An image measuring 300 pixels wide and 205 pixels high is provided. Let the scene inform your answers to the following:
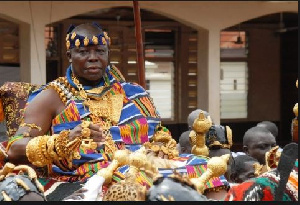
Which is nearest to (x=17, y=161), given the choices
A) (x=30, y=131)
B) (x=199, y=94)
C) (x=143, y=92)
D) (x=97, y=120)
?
(x=30, y=131)

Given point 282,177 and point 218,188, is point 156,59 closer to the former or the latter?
point 218,188

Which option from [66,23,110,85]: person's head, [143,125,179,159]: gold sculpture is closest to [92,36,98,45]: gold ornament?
[66,23,110,85]: person's head

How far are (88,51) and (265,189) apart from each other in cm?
174

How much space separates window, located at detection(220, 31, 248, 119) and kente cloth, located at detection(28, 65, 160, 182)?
8669mm

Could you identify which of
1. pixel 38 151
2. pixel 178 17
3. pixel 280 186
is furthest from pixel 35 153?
pixel 178 17

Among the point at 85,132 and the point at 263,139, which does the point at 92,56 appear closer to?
the point at 85,132

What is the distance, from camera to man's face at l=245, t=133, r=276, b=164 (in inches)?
218

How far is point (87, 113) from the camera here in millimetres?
3910

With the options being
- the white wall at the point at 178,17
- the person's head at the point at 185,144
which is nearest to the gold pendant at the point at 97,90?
the person's head at the point at 185,144

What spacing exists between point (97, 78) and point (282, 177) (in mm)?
1809

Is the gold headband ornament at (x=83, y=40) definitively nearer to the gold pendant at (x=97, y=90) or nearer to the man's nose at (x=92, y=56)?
the man's nose at (x=92, y=56)

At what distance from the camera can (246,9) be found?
1134 cm

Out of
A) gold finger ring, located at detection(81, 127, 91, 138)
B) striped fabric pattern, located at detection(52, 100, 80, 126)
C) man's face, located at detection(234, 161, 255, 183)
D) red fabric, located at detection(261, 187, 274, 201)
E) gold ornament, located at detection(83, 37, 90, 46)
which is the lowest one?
man's face, located at detection(234, 161, 255, 183)

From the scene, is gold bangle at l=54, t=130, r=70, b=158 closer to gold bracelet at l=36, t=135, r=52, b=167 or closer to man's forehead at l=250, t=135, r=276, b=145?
gold bracelet at l=36, t=135, r=52, b=167
